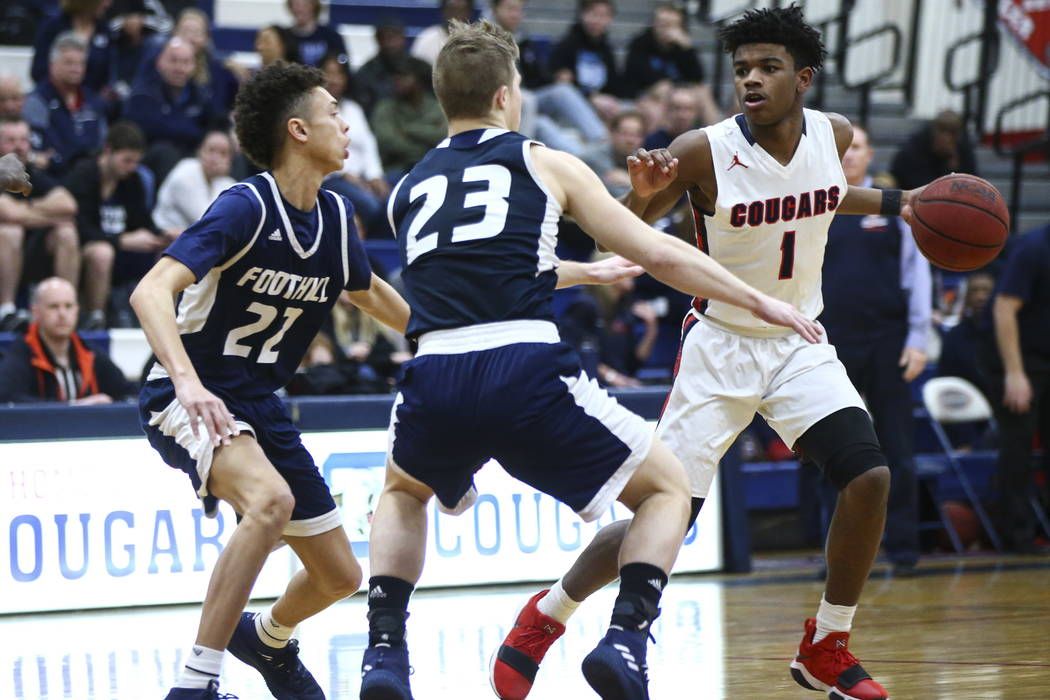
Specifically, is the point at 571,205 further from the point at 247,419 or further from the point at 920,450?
the point at 920,450

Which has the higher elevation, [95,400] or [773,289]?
[773,289]

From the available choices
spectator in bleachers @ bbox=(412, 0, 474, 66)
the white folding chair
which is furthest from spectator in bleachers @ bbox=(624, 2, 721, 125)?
the white folding chair

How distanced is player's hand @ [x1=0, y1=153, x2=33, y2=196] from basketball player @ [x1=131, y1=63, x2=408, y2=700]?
405mm

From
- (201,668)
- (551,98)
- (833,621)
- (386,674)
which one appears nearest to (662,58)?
(551,98)

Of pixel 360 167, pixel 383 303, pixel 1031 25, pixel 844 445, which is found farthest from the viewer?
pixel 1031 25

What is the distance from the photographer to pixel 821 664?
4.43 metres

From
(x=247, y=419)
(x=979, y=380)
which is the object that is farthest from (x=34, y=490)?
(x=979, y=380)

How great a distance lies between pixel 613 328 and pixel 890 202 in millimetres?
5012

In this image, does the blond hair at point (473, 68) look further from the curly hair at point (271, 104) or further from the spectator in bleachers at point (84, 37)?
the spectator in bleachers at point (84, 37)

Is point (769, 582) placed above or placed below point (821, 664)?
below

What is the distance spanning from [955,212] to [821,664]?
1527 millimetres

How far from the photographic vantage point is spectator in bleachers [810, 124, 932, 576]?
7734 mm

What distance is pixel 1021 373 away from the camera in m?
8.86

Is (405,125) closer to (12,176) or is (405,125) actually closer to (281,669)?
(281,669)
